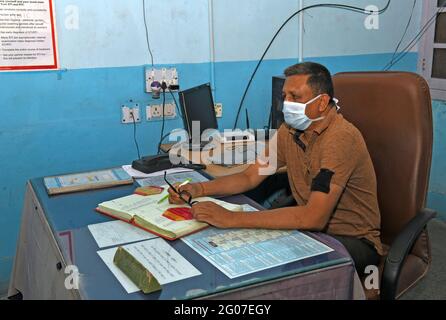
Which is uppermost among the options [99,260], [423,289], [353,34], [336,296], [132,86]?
[353,34]

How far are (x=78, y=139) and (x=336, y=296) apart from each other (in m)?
1.88

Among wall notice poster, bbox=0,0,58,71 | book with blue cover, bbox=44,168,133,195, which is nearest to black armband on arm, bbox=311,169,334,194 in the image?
book with blue cover, bbox=44,168,133,195

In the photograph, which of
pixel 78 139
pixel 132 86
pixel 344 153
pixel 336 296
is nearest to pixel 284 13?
pixel 132 86

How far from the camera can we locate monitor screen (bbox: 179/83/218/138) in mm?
2338

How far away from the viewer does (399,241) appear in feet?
4.65

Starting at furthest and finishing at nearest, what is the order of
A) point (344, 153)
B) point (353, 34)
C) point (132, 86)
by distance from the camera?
point (353, 34)
point (132, 86)
point (344, 153)

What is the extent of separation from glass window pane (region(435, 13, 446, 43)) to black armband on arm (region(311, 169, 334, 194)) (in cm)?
243

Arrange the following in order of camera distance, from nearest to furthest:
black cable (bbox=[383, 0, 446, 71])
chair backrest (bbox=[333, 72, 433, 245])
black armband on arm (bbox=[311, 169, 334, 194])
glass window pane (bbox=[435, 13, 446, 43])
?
black armband on arm (bbox=[311, 169, 334, 194]) → chair backrest (bbox=[333, 72, 433, 245]) → glass window pane (bbox=[435, 13, 446, 43]) → black cable (bbox=[383, 0, 446, 71])

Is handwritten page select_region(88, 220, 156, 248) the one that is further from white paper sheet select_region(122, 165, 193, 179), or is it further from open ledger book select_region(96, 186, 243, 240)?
white paper sheet select_region(122, 165, 193, 179)

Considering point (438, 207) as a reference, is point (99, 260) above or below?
above

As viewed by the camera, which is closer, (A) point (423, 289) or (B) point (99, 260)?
(B) point (99, 260)

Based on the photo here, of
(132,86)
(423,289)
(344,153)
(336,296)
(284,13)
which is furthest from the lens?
(284,13)

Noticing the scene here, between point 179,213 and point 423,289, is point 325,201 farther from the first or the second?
point 423,289

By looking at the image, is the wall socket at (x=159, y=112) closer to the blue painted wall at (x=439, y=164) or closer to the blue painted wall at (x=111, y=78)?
the blue painted wall at (x=111, y=78)
